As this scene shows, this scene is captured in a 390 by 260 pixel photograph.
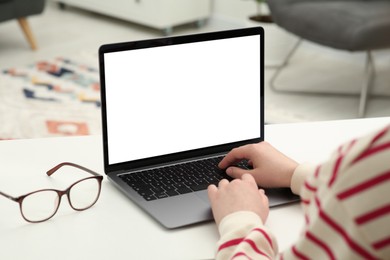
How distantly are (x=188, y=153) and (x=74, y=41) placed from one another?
125 inches

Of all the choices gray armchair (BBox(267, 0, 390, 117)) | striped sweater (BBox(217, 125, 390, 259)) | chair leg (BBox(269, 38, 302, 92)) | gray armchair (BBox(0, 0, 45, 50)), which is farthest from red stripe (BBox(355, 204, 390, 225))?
gray armchair (BBox(0, 0, 45, 50))

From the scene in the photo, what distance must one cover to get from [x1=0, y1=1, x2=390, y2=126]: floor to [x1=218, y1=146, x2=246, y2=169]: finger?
1892mm

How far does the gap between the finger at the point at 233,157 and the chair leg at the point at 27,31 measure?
10.2 feet

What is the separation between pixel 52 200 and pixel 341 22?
84.5 inches

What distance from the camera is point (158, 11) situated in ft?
14.1

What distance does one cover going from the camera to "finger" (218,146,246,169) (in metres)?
1.18

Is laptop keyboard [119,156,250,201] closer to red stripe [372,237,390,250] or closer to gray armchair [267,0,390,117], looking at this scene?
red stripe [372,237,390,250]

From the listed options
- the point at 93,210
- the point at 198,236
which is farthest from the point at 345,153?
the point at 93,210

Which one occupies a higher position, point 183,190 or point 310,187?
point 310,187

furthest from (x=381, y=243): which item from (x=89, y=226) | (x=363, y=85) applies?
(x=363, y=85)

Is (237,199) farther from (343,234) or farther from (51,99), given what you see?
(51,99)

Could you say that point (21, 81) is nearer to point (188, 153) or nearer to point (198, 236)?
point (188, 153)

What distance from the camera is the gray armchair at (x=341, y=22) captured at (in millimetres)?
2879

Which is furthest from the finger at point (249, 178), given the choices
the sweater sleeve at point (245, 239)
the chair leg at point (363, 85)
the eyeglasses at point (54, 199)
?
the chair leg at point (363, 85)
